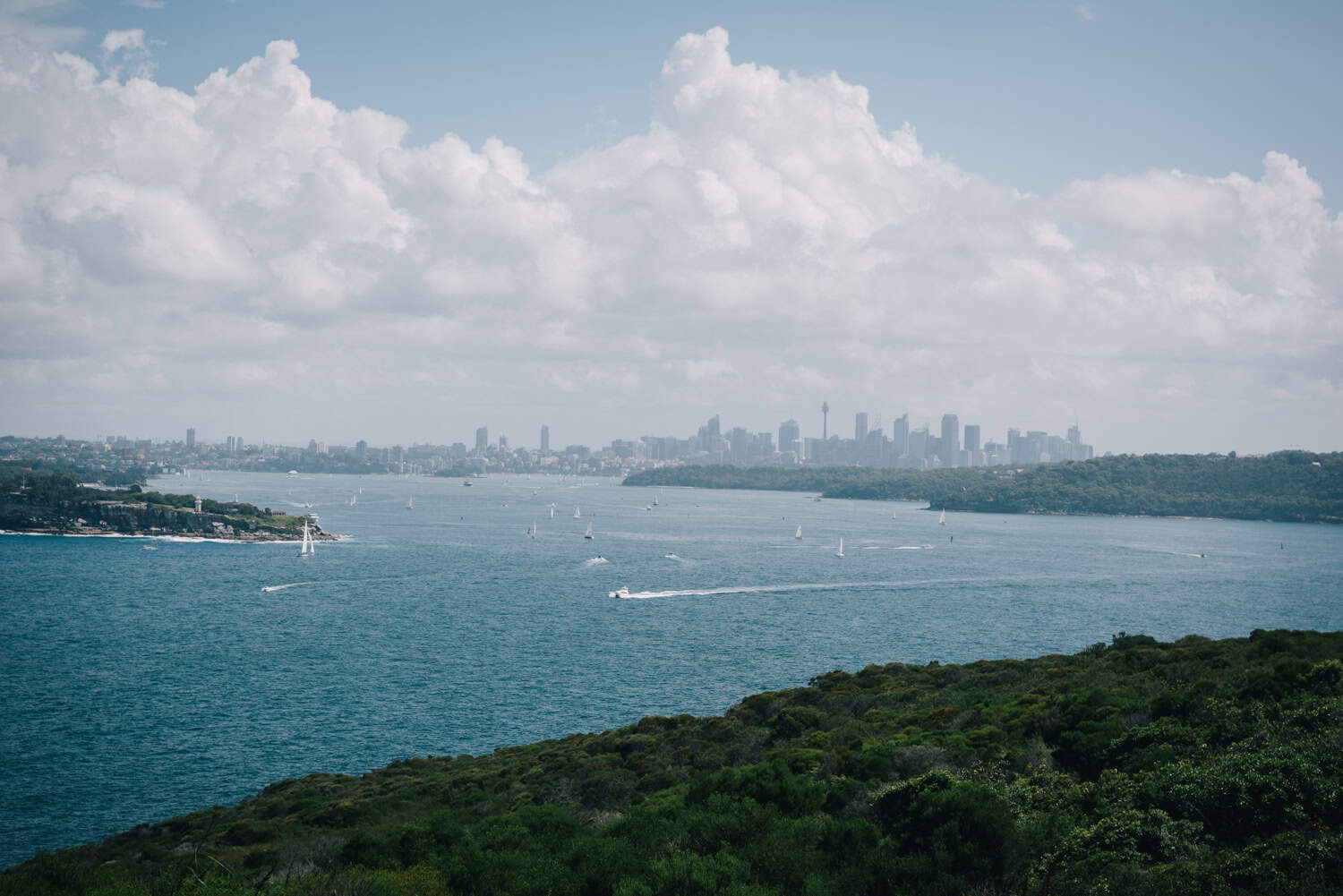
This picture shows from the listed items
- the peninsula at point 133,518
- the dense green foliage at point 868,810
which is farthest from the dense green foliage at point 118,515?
the dense green foliage at point 868,810

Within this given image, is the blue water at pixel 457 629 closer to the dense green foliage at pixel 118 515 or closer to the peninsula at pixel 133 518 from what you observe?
the peninsula at pixel 133 518

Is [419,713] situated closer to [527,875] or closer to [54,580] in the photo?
[527,875]

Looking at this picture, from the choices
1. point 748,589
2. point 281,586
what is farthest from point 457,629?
point 748,589

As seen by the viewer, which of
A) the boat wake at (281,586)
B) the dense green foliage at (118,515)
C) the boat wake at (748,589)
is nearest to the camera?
the boat wake at (748,589)

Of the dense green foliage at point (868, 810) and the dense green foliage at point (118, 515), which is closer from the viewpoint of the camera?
the dense green foliage at point (868, 810)

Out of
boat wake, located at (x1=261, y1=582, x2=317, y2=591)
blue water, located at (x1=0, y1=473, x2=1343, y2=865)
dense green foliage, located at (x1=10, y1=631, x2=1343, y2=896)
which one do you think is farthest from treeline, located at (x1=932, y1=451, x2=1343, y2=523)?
dense green foliage, located at (x1=10, y1=631, x2=1343, y2=896)

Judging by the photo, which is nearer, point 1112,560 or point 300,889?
point 300,889

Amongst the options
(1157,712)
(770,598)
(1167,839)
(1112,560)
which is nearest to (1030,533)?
(1112,560)
